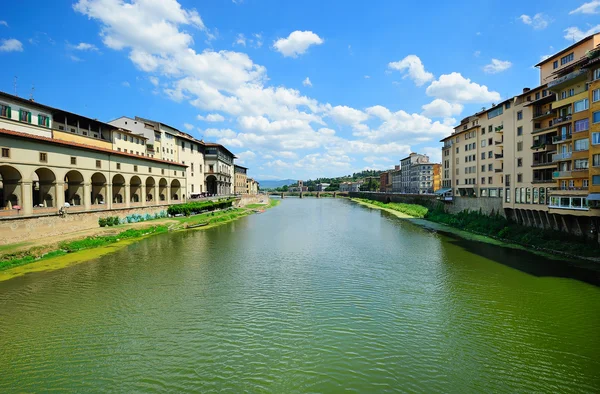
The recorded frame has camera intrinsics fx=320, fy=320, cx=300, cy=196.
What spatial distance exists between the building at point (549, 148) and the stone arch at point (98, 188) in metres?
51.3

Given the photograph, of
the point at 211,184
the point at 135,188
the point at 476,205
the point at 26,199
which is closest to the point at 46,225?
the point at 26,199

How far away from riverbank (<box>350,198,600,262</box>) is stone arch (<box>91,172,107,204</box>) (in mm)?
46604

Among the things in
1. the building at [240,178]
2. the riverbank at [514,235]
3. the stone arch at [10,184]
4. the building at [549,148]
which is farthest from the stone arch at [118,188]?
the building at [240,178]

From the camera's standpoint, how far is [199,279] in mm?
21547

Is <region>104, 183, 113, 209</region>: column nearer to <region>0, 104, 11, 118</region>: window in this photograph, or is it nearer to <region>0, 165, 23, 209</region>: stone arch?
<region>0, 165, 23, 209</region>: stone arch

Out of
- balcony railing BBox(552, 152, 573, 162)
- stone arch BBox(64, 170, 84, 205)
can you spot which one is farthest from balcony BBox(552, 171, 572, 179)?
stone arch BBox(64, 170, 84, 205)

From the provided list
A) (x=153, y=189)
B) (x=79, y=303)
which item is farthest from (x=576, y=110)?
(x=153, y=189)

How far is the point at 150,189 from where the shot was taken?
56406 millimetres

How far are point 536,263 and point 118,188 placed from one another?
51.9 m

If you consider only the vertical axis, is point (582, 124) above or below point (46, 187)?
above

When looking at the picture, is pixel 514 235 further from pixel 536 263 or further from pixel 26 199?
pixel 26 199

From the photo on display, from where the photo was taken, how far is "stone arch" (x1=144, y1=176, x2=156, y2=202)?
177 feet

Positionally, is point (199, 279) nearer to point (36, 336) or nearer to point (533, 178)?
point (36, 336)

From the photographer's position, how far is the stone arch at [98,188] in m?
42.2
